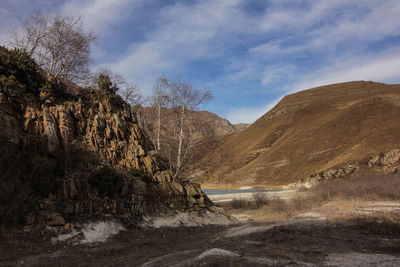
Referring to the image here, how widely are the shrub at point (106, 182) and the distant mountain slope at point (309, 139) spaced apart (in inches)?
1014

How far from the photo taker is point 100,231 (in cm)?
923

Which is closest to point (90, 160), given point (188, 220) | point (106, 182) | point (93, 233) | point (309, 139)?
point (106, 182)

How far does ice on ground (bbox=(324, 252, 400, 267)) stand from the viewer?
503cm

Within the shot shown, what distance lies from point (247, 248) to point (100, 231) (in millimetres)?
5334

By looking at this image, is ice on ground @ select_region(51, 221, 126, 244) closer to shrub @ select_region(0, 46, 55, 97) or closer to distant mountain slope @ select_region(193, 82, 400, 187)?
shrub @ select_region(0, 46, 55, 97)

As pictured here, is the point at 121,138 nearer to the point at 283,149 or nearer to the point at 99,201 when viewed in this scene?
the point at 99,201

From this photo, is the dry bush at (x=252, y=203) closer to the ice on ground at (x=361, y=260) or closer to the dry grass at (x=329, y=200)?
the dry grass at (x=329, y=200)

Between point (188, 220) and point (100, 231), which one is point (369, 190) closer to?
point (188, 220)

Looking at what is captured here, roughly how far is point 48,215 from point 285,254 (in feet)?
25.3

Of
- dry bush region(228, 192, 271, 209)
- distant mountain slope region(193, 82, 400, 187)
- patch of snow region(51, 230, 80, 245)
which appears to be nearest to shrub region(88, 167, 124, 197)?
patch of snow region(51, 230, 80, 245)

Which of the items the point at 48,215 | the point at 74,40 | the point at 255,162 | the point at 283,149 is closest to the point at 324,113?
the point at 283,149

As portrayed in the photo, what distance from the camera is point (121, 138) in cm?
1474

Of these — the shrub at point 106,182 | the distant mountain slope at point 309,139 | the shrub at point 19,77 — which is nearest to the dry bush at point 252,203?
the shrub at point 106,182

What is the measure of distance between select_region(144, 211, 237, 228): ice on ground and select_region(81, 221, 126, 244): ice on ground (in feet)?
5.05
